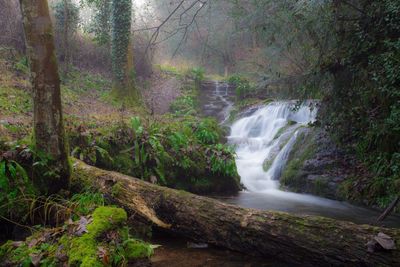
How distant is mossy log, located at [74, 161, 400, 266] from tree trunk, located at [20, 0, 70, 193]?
0.71 metres

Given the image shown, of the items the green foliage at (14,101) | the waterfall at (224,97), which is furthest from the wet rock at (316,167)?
the green foliage at (14,101)

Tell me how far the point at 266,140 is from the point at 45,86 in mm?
10936

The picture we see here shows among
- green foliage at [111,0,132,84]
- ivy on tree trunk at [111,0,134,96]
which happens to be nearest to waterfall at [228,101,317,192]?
ivy on tree trunk at [111,0,134,96]

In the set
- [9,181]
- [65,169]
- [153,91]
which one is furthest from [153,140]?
[153,91]

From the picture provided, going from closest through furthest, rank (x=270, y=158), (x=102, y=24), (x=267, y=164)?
(x=267, y=164) → (x=270, y=158) → (x=102, y=24)

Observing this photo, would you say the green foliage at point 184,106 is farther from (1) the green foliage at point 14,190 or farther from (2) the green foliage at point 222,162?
(1) the green foliage at point 14,190

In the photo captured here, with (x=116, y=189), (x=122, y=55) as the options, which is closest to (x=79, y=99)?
(x=122, y=55)

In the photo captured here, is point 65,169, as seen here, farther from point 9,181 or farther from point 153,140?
point 153,140

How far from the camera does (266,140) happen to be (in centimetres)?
1496

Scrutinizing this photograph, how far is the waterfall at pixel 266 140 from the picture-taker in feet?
39.7

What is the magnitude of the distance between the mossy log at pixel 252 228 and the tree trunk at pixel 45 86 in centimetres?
71

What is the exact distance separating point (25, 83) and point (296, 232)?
11661 mm

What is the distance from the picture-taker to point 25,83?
13125 mm

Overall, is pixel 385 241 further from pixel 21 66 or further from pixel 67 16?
pixel 67 16
